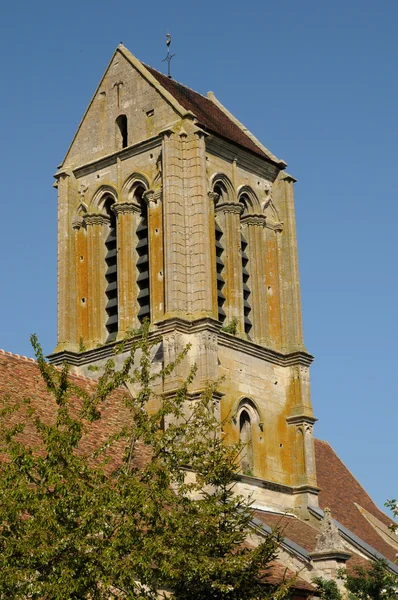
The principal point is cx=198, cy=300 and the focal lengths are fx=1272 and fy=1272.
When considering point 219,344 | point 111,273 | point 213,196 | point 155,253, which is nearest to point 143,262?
point 155,253

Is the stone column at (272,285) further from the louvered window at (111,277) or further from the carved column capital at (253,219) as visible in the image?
the louvered window at (111,277)

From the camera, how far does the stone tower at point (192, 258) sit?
103 feet

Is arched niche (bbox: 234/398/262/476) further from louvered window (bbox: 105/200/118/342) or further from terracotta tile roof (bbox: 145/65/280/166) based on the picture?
terracotta tile roof (bbox: 145/65/280/166)

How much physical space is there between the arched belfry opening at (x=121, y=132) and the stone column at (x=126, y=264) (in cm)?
185

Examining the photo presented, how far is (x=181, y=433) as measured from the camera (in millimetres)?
21484

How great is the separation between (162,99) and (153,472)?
1538 cm

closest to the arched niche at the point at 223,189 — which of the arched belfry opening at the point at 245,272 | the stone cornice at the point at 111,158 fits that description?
the arched belfry opening at the point at 245,272

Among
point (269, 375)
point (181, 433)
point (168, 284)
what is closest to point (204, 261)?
point (168, 284)

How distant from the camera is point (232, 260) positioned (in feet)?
109

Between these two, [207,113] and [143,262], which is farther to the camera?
[207,113]

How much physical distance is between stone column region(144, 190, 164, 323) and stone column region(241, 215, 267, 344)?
2991mm

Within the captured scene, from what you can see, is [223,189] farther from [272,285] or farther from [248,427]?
[248,427]

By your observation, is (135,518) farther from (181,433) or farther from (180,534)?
(181,433)

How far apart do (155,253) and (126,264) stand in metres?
1.07
